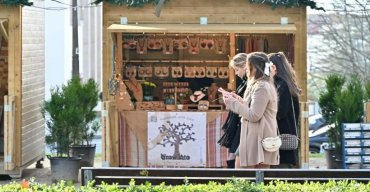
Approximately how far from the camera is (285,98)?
8.86 m

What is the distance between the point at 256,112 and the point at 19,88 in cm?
576

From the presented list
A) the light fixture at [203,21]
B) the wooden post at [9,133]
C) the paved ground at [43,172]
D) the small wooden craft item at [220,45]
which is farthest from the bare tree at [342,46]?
the wooden post at [9,133]

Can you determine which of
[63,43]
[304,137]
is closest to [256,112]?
[304,137]

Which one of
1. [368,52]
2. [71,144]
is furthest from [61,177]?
[368,52]

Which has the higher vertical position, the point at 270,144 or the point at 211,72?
the point at 211,72

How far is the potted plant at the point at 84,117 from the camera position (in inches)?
539

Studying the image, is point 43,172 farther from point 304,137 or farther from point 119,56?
point 304,137

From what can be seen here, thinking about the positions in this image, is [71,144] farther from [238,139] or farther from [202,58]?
[238,139]

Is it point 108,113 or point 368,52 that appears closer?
point 108,113

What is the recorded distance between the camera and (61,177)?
13062 millimetres

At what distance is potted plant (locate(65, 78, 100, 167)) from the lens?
1370 centimetres

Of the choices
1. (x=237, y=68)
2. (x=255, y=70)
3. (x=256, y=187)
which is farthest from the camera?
(x=237, y=68)

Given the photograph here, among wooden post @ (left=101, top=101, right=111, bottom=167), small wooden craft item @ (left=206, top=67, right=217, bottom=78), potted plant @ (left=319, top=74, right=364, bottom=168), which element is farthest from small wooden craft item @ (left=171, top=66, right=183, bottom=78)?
potted plant @ (left=319, top=74, right=364, bottom=168)

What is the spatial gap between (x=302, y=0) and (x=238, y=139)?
15.5 ft
